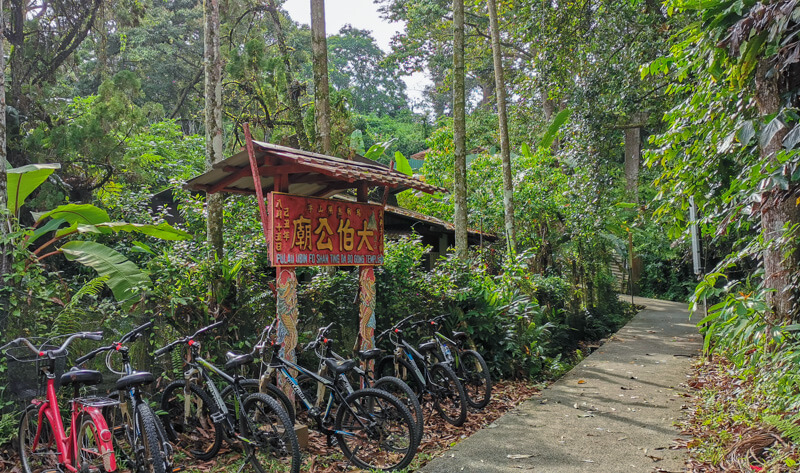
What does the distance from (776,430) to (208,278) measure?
5.07 metres

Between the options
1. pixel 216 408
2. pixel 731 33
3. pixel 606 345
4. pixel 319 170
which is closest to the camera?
pixel 731 33

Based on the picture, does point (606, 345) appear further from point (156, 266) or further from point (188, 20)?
point (188, 20)

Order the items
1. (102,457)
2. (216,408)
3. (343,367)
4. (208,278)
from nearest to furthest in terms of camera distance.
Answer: (102,457)
(216,408)
(343,367)
(208,278)

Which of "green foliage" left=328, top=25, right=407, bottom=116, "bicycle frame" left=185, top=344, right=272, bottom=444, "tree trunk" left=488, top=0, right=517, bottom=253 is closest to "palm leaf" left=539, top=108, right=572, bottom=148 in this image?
"tree trunk" left=488, top=0, right=517, bottom=253

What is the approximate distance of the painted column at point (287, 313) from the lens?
5.34 meters

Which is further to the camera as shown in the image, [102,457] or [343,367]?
[343,367]

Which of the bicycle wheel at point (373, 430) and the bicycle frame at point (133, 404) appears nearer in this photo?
the bicycle frame at point (133, 404)

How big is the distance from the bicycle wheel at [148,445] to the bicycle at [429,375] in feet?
9.16

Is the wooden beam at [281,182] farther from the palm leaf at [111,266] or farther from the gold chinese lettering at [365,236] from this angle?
the palm leaf at [111,266]

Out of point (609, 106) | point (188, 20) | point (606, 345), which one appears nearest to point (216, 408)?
point (606, 345)

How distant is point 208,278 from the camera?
5.73m

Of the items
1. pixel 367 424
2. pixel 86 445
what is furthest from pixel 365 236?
pixel 86 445

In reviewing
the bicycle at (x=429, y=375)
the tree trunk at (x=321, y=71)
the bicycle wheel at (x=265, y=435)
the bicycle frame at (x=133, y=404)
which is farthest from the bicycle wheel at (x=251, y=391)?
the tree trunk at (x=321, y=71)

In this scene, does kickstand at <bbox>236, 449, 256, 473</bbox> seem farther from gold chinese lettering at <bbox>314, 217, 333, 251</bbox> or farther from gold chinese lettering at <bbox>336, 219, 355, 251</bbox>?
gold chinese lettering at <bbox>336, 219, 355, 251</bbox>
